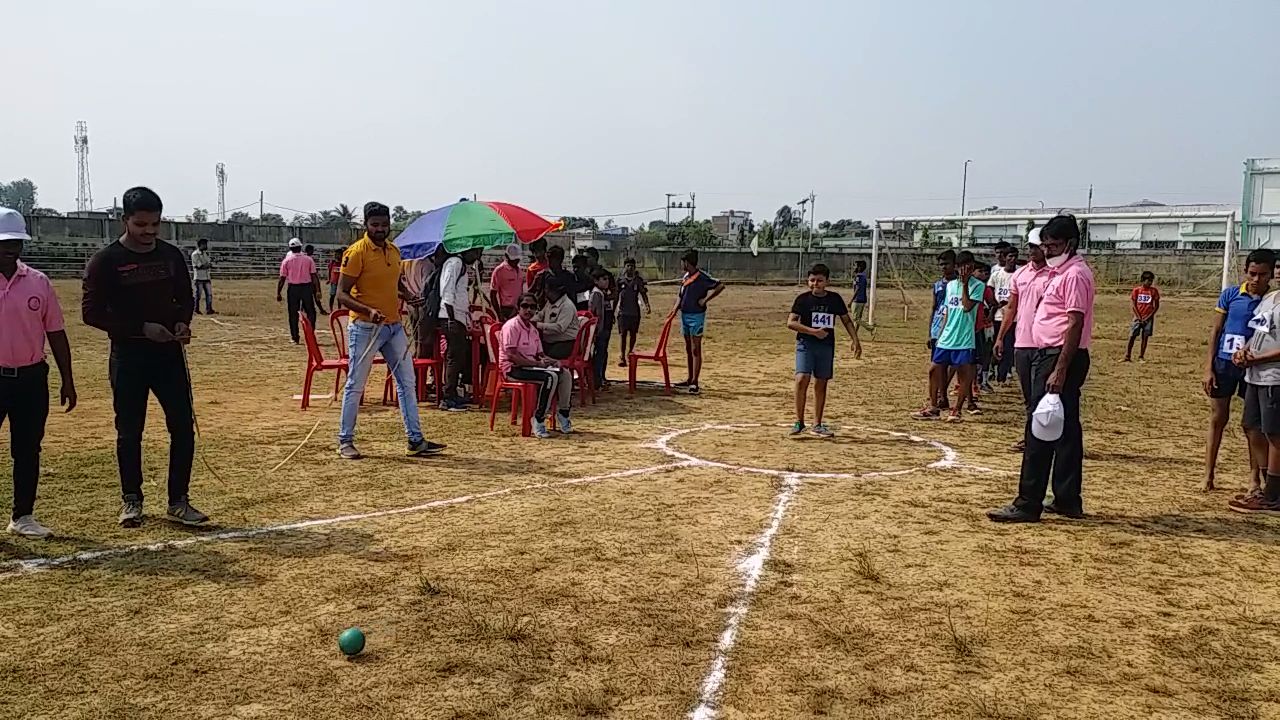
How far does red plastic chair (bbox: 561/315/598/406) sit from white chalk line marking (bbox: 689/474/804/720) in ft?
13.0

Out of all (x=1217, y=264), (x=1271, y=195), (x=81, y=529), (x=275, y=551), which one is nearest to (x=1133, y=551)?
(x=275, y=551)

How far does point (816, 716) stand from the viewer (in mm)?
3979

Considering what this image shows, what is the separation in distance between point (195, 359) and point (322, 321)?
28.9ft

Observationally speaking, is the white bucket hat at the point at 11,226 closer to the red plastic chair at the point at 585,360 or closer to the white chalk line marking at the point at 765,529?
the white chalk line marking at the point at 765,529

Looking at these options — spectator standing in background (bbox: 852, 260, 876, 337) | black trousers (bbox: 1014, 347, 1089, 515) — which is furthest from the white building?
black trousers (bbox: 1014, 347, 1089, 515)

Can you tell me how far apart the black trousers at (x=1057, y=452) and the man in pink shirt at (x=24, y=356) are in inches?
233

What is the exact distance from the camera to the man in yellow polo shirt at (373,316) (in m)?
8.28

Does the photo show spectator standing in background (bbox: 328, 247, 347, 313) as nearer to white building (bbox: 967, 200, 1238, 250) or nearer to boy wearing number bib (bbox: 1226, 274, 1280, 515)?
boy wearing number bib (bbox: 1226, 274, 1280, 515)

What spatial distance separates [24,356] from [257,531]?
5.33 ft

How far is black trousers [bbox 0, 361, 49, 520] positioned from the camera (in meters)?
5.90

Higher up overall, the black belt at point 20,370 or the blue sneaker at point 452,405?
the black belt at point 20,370

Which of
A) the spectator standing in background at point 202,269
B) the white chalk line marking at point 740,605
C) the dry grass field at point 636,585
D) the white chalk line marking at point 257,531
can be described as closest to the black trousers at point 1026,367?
the dry grass field at point 636,585

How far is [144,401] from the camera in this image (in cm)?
634

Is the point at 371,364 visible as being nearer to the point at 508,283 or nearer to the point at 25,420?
the point at 25,420
